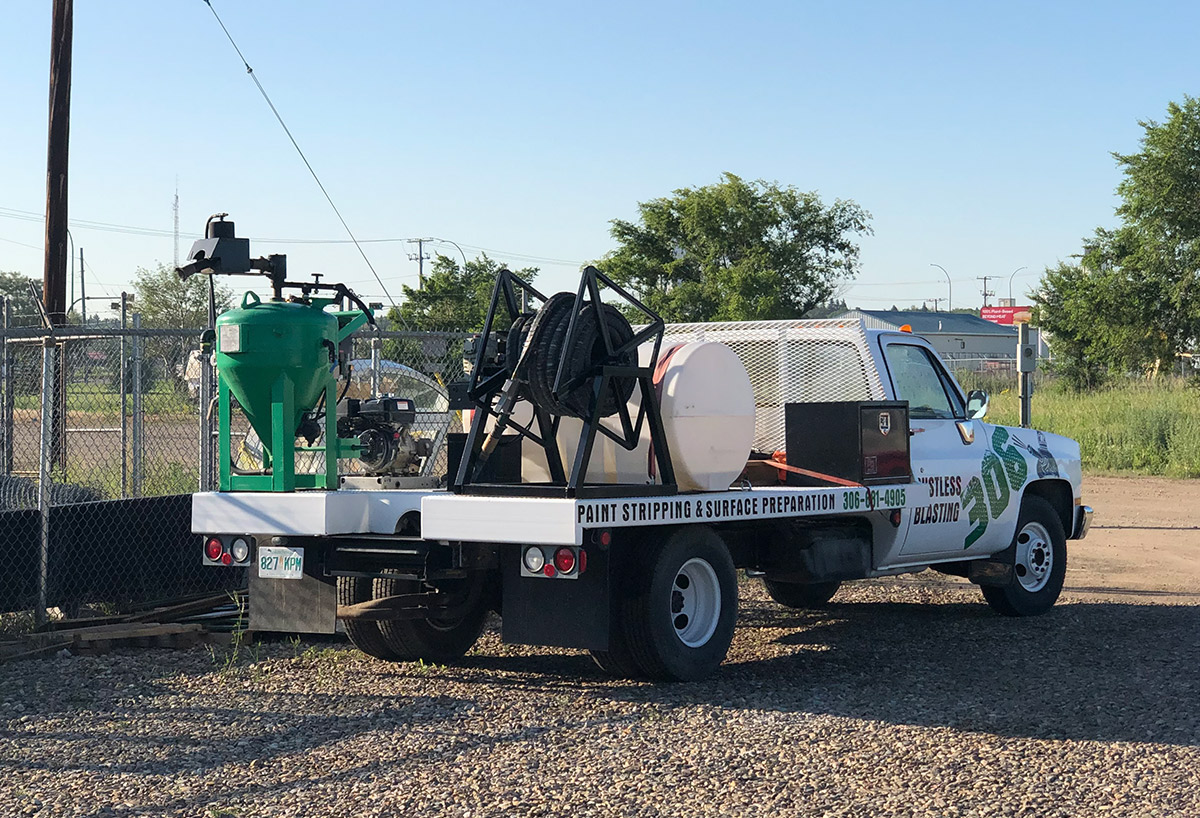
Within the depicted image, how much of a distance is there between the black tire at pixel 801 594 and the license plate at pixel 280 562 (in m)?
4.18

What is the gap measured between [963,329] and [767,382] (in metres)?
95.4

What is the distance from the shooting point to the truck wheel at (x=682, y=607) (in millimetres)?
7391

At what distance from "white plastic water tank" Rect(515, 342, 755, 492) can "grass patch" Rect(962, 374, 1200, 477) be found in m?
20.0

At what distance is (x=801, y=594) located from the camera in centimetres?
1070

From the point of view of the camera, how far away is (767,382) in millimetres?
10039

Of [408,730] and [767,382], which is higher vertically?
[767,382]

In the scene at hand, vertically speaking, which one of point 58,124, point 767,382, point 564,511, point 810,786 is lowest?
point 810,786

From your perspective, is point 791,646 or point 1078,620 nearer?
point 791,646

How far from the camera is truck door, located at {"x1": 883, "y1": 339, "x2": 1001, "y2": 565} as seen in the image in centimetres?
946

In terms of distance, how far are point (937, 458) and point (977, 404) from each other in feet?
1.91

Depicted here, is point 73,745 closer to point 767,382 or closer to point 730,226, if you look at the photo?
point 767,382

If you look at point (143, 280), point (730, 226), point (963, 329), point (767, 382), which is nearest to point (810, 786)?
point (767, 382)

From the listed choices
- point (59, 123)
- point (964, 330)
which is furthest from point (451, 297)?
point (964, 330)

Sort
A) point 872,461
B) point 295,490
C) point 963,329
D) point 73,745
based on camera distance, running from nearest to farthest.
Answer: point 73,745 < point 295,490 < point 872,461 < point 963,329
